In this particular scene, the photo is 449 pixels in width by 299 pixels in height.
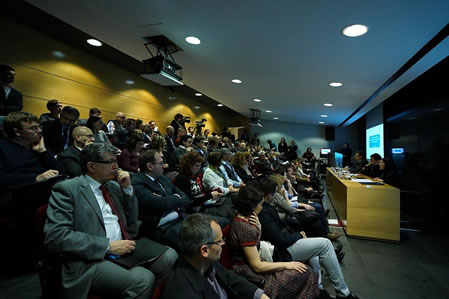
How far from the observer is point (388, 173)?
4.45 m

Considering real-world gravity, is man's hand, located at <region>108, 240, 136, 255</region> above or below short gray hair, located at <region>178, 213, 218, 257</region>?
below

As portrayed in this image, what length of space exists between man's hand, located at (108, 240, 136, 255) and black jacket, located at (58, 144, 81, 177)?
1168 mm

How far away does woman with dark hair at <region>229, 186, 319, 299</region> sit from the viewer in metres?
1.46

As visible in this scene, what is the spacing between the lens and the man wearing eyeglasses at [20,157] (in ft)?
5.42

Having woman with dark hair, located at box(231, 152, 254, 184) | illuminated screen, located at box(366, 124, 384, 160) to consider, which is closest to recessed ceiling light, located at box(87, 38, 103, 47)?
woman with dark hair, located at box(231, 152, 254, 184)

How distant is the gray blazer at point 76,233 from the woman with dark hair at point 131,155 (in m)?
1.66

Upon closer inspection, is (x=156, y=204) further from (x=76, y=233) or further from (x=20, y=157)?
(x=20, y=157)

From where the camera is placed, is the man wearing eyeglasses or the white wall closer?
the man wearing eyeglasses

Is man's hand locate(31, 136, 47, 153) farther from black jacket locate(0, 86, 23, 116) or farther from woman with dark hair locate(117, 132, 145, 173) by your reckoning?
black jacket locate(0, 86, 23, 116)

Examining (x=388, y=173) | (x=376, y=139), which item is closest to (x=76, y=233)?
(x=388, y=173)

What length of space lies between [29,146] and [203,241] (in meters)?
1.94

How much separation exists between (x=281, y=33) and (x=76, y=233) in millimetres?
3002

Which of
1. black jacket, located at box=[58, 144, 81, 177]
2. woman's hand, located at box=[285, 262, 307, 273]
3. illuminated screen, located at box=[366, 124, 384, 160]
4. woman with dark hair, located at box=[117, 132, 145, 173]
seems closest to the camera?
woman's hand, located at box=[285, 262, 307, 273]

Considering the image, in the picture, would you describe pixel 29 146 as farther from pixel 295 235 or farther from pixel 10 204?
pixel 295 235
